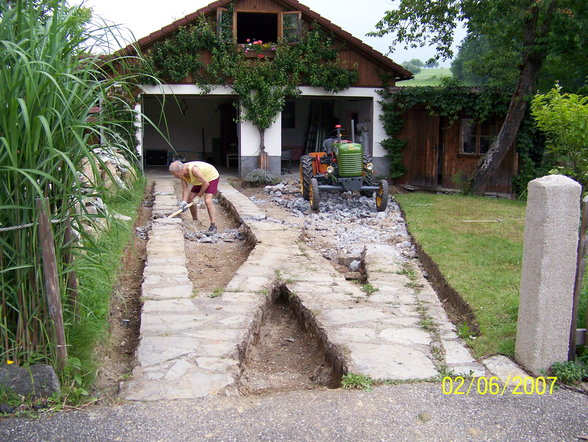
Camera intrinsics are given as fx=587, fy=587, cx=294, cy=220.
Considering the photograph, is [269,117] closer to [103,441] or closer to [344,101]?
[344,101]

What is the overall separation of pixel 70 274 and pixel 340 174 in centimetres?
851

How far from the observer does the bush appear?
15761mm

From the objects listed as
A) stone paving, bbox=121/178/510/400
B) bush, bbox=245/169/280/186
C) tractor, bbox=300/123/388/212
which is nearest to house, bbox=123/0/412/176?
bush, bbox=245/169/280/186

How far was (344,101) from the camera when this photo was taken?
2117 centimetres

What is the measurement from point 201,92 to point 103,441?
46.2 ft

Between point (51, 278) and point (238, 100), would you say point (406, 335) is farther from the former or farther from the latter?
point (238, 100)

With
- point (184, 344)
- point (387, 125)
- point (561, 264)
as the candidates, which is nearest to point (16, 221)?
point (184, 344)

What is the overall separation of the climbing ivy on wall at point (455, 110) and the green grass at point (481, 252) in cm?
205

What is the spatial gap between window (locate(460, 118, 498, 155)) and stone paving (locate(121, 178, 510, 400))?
939 centimetres

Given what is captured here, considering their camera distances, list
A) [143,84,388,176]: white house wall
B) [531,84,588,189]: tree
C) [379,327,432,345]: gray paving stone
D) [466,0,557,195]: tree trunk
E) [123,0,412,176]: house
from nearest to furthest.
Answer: [379,327,432,345]: gray paving stone → [531,84,588,189]: tree → [466,0,557,195]: tree trunk → [123,0,412,176]: house → [143,84,388,176]: white house wall

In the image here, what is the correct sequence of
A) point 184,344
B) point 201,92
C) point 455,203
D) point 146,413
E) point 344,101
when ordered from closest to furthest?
point 146,413 < point 184,344 < point 455,203 < point 201,92 < point 344,101

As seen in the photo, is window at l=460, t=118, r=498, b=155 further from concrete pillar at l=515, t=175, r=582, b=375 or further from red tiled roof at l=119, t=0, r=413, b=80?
concrete pillar at l=515, t=175, r=582, b=375

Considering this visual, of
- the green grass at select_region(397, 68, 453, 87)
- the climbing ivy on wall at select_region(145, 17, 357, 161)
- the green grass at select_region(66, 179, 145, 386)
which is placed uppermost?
the green grass at select_region(397, 68, 453, 87)

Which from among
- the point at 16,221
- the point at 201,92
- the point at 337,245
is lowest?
the point at 337,245
